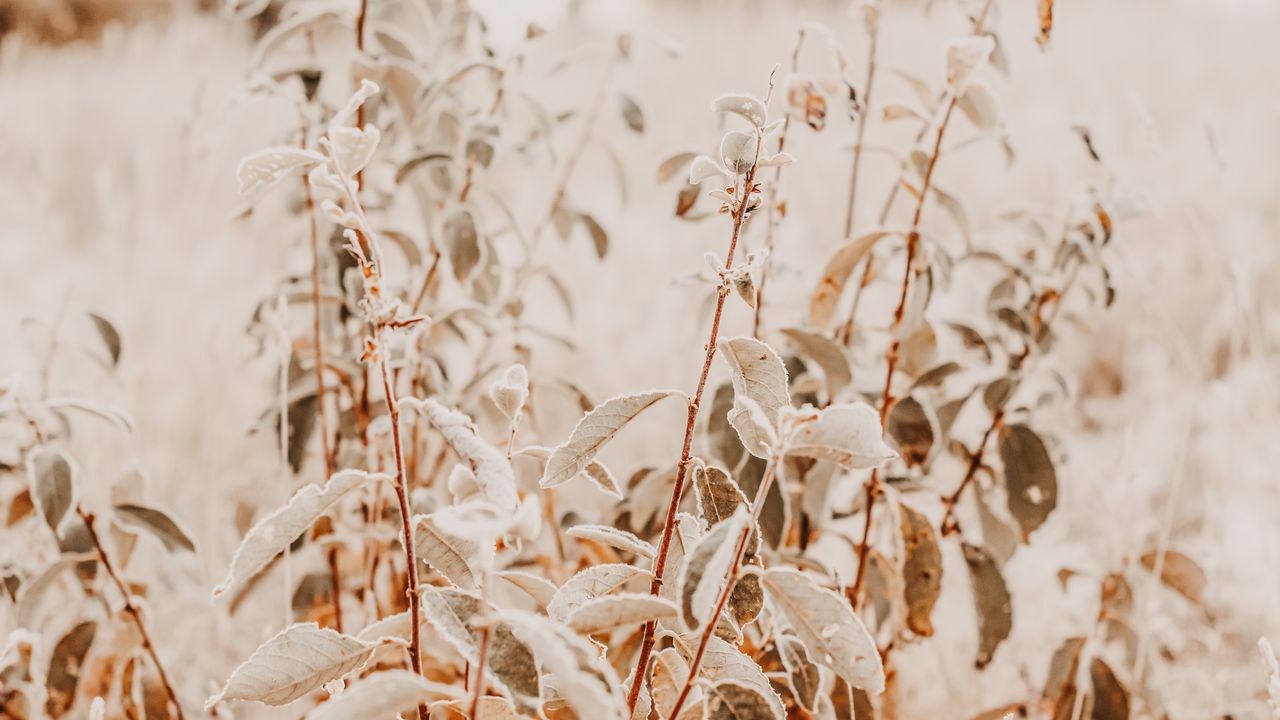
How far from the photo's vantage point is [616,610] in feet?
2.12

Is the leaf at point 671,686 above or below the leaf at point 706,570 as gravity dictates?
below

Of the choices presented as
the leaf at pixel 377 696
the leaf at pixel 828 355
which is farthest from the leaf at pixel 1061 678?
the leaf at pixel 377 696

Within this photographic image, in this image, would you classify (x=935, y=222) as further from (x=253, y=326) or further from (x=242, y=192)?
(x=242, y=192)

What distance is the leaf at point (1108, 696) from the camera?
4.44 ft

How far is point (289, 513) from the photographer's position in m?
0.67

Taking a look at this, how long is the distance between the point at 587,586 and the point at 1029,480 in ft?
2.44

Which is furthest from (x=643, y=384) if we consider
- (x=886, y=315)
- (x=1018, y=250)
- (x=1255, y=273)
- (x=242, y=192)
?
(x=242, y=192)

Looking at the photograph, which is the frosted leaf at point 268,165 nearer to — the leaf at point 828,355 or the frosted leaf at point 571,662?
the frosted leaf at point 571,662

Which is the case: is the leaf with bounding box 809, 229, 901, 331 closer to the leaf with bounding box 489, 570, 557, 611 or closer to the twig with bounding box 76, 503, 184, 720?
the leaf with bounding box 489, 570, 557, 611

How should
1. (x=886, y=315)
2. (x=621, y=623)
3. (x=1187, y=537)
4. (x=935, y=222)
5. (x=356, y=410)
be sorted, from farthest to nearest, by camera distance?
1. (x=935, y=222)
2. (x=886, y=315)
3. (x=1187, y=537)
4. (x=356, y=410)
5. (x=621, y=623)

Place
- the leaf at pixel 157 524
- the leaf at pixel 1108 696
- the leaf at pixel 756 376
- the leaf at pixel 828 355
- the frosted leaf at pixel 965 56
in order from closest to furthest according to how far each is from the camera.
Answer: the leaf at pixel 756 376, the frosted leaf at pixel 965 56, the leaf at pixel 828 355, the leaf at pixel 157 524, the leaf at pixel 1108 696

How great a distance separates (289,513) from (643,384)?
8.66 ft

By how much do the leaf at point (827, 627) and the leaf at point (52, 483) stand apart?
2.61 feet

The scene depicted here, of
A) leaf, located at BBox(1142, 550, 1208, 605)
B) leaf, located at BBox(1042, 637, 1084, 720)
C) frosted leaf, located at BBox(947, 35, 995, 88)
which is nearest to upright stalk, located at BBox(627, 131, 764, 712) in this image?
frosted leaf, located at BBox(947, 35, 995, 88)
